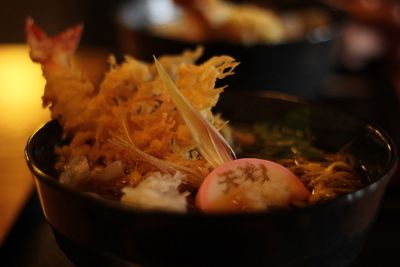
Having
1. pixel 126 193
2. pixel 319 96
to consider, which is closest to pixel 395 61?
pixel 319 96

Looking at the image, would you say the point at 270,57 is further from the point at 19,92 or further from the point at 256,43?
the point at 19,92

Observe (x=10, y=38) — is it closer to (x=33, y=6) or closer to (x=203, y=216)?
(x=33, y=6)

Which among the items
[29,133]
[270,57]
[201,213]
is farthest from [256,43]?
[201,213]

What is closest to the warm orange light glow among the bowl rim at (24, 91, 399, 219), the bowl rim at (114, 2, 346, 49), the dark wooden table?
the dark wooden table

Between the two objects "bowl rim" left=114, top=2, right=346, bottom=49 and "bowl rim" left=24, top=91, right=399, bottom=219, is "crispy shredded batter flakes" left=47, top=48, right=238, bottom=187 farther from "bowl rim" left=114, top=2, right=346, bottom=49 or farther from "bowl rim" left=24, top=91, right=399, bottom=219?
"bowl rim" left=114, top=2, right=346, bottom=49

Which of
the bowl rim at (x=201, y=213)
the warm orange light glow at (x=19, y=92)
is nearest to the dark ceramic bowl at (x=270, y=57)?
the warm orange light glow at (x=19, y=92)

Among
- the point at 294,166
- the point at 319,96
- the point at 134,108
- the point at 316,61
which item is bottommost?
the point at 319,96
